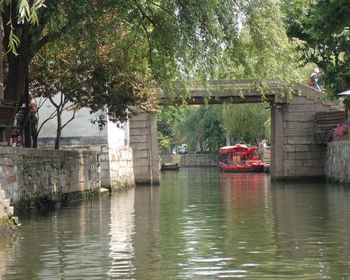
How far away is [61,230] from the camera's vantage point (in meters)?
14.1

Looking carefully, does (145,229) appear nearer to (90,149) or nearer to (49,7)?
(49,7)

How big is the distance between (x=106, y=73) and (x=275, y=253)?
39.5 ft

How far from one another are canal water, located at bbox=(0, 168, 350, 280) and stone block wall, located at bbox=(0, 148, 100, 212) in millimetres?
831

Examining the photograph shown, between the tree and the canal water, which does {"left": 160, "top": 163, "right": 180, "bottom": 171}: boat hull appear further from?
the canal water

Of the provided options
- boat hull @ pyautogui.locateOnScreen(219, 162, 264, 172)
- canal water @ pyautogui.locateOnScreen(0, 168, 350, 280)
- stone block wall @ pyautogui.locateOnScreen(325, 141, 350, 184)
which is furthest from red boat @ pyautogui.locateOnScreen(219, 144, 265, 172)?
canal water @ pyautogui.locateOnScreen(0, 168, 350, 280)

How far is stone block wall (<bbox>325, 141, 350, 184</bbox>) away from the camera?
3089 cm

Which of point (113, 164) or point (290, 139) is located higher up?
point (290, 139)

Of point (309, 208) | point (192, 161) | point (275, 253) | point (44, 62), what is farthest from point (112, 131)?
point (192, 161)

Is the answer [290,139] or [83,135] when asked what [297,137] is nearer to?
[290,139]

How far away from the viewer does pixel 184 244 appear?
37.7 feet

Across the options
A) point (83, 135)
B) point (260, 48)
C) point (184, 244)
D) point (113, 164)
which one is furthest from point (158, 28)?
point (113, 164)

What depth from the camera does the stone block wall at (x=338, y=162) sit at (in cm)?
3089

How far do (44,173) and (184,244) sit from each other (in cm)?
892

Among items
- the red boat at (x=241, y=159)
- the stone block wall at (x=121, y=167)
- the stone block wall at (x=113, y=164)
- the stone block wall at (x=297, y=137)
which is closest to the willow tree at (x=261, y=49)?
the stone block wall at (x=113, y=164)
